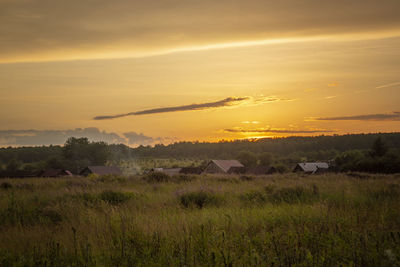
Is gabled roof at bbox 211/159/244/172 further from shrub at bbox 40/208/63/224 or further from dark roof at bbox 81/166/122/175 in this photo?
shrub at bbox 40/208/63/224

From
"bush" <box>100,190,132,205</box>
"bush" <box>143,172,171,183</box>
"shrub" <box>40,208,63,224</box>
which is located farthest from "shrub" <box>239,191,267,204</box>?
"bush" <box>143,172,171,183</box>

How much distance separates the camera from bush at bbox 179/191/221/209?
12875 millimetres

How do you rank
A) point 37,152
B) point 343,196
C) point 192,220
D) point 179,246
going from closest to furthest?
point 179,246 < point 192,220 < point 343,196 < point 37,152

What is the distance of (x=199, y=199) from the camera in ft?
43.5

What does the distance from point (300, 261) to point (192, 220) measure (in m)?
3.61

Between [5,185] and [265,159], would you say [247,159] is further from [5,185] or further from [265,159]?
[5,185]

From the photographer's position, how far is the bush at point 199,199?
507 inches

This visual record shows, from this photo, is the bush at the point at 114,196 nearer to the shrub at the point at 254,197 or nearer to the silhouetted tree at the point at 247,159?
the shrub at the point at 254,197

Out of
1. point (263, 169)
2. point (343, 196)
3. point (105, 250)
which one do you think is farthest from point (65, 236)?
point (263, 169)

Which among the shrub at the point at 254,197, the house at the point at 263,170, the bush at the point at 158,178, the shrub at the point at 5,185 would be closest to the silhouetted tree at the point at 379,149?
the house at the point at 263,170

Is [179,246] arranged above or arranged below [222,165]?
above

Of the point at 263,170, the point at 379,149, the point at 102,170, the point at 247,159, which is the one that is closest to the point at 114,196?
the point at 263,170

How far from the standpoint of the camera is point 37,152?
330 ft

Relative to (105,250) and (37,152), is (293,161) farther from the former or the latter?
(105,250)
